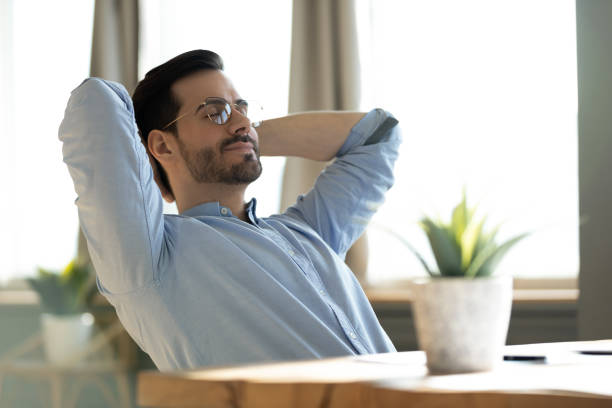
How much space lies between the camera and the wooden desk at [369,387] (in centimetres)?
59

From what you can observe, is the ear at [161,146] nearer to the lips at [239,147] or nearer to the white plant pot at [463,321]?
the lips at [239,147]

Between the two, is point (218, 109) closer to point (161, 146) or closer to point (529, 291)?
point (161, 146)

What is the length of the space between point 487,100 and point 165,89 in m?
1.94

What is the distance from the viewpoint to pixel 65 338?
365cm

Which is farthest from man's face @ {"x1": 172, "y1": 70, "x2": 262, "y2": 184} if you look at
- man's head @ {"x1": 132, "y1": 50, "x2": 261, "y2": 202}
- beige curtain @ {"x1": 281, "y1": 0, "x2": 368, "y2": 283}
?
beige curtain @ {"x1": 281, "y1": 0, "x2": 368, "y2": 283}

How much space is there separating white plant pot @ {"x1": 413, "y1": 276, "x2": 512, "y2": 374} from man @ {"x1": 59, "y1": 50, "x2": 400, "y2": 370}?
1.50 feet

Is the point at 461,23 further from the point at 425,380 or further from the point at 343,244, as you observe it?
the point at 425,380

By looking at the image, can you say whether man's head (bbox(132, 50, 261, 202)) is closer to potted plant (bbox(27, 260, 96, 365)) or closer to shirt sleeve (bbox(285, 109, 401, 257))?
shirt sleeve (bbox(285, 109, 401, 257))

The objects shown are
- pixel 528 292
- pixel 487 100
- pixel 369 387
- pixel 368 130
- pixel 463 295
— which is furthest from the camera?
pixel 487 100

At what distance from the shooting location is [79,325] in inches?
145

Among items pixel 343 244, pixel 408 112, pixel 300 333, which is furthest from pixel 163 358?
pixel 408 112

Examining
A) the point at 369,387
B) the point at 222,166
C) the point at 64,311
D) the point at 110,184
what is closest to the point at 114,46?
the point at 64,311

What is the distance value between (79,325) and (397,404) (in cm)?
336

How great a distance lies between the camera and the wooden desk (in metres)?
0.59
